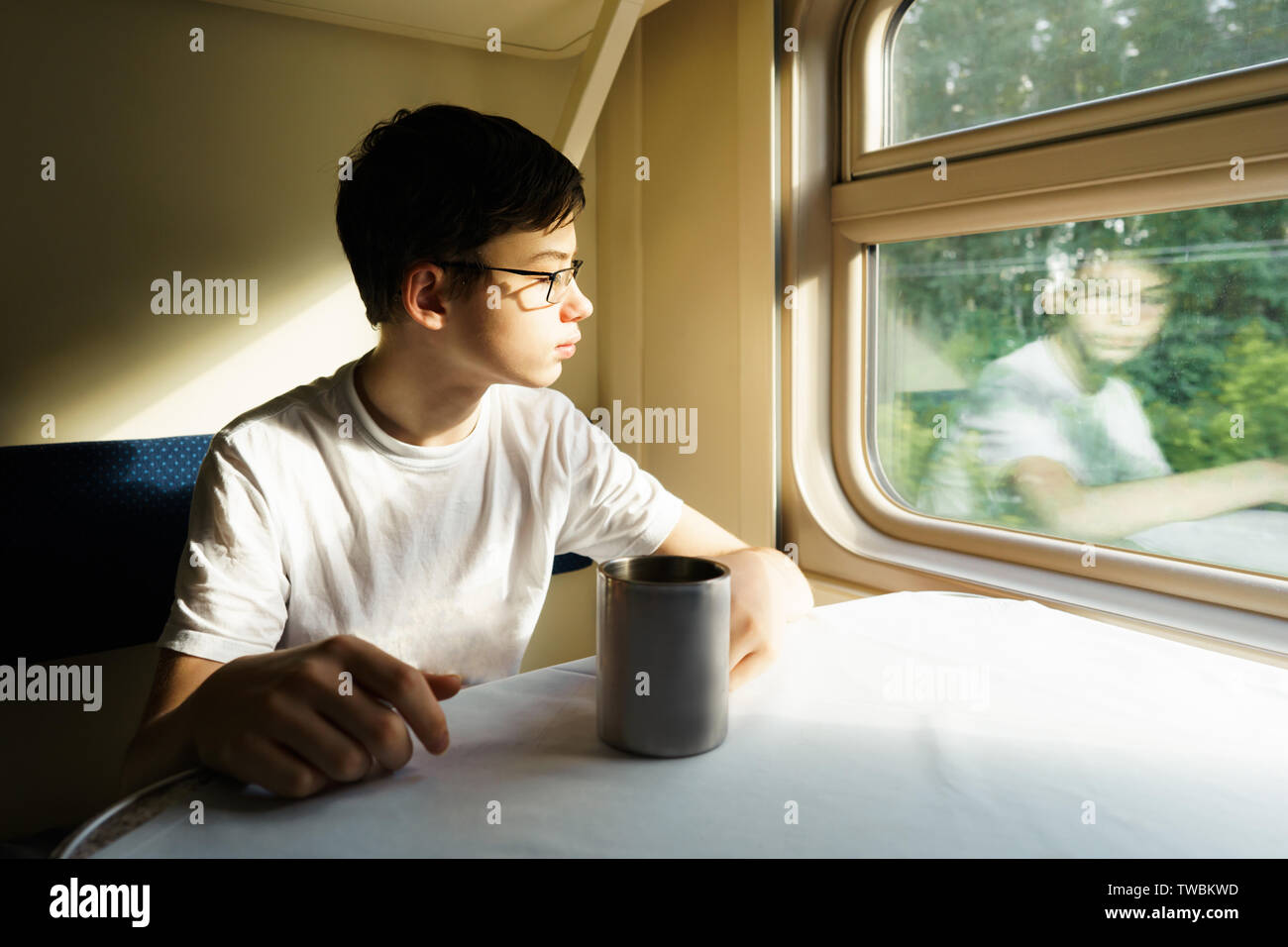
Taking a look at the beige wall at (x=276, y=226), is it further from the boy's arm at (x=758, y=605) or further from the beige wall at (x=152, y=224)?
the boy's arm at (x=758, y=605)

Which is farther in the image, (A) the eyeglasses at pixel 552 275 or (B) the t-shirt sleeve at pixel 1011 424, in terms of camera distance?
(B) the t-shirt sleeve at pixel 1011 424

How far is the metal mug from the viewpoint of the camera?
0.68m

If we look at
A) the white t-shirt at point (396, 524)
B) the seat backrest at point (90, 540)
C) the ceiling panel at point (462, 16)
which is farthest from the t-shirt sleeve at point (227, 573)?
the ceiling panel at point (462, 16)

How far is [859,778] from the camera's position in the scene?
68cm

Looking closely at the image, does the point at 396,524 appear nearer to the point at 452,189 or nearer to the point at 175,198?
the point at 452,189

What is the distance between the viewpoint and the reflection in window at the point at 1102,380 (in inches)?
51.5

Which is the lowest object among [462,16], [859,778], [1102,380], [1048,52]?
[859,778]

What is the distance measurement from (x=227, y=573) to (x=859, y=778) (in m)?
0.67

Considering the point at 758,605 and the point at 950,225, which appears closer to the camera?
the point at 758,605

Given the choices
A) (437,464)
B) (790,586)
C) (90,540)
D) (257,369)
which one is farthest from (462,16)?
(790,586)

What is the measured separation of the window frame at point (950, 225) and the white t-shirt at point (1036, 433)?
0.27 ft

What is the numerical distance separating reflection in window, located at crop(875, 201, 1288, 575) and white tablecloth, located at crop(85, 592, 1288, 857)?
0.54m

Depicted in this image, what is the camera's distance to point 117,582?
1437 mm

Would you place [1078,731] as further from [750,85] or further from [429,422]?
[750,85]
